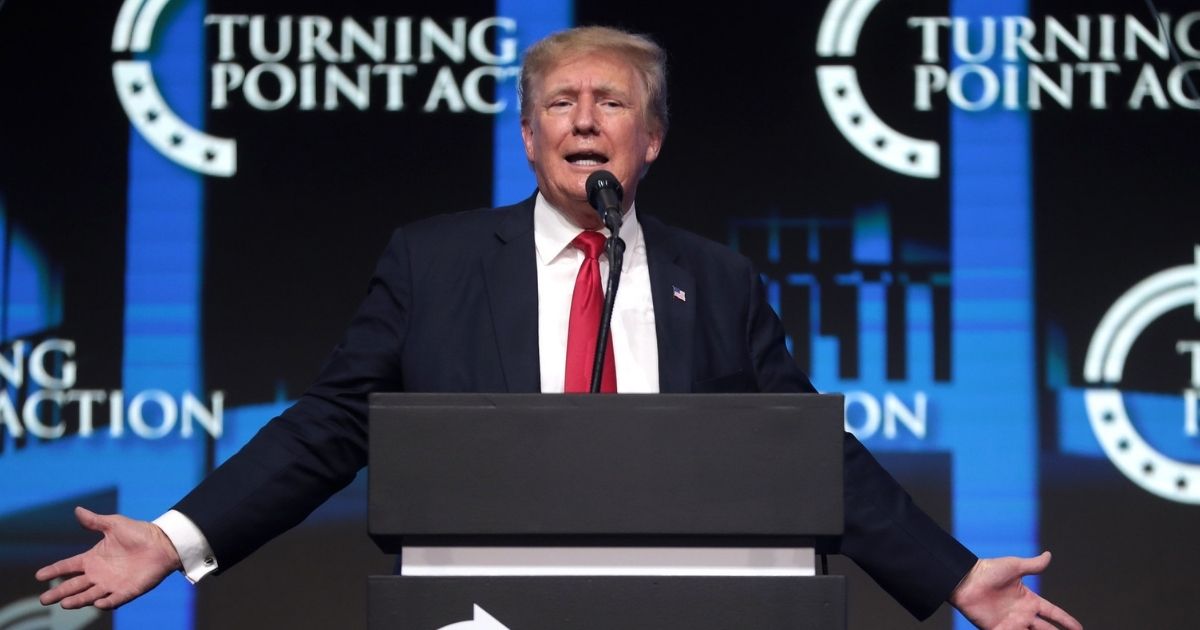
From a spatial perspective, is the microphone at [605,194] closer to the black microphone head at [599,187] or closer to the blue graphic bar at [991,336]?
the black microphone head at [599,187]

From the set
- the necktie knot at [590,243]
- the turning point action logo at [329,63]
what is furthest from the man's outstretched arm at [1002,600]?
the turning point action logo at [329,63]

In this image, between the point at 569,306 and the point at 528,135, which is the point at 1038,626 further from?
the point at 528,135

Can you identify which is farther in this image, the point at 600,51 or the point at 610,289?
the point at 600,51

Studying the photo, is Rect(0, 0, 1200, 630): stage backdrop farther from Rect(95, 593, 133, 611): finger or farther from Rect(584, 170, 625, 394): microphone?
Rect(95, 593, 133, 611): finger

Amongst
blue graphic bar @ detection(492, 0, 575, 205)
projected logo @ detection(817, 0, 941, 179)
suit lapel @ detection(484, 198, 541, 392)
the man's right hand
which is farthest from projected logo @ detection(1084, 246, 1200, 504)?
the man's right hand

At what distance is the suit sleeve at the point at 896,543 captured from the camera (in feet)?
6.93

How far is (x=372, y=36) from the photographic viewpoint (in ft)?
12.4

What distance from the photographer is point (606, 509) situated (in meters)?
1.50

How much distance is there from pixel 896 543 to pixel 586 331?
1.72 feet

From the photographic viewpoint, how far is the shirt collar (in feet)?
7.66

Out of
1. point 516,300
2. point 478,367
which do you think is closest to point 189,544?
point 478,367

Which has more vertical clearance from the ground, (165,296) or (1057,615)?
(165,296)

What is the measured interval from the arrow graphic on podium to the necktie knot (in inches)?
36.2

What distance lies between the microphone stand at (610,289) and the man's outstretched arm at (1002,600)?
633mm
